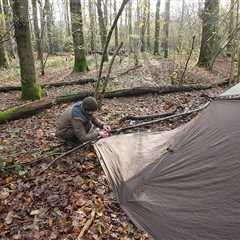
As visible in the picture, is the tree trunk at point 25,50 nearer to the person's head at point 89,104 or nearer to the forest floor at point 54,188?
the forest floor at point 54,188

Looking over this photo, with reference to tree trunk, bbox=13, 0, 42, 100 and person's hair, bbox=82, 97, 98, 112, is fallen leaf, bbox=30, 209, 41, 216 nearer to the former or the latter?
person's hair, bbox=82, 97, 98, 112

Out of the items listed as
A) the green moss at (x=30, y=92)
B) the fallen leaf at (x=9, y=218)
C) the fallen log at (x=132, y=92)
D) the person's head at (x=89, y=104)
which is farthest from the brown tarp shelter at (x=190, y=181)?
the green moss at (x=30, y=92)

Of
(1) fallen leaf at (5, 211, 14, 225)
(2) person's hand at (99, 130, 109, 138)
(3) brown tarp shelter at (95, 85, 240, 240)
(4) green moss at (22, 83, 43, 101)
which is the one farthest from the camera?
(4) green moss at (22, 83, 43, 101)

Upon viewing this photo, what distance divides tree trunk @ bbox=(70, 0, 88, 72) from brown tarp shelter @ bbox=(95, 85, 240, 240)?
28.7 ft

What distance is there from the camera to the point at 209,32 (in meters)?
13.4

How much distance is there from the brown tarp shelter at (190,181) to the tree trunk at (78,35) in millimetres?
8735

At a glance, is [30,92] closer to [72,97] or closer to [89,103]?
[72,97]

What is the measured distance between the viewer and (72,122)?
555cm

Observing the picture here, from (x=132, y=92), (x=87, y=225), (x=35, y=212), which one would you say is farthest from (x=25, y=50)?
(x=87, y=225)

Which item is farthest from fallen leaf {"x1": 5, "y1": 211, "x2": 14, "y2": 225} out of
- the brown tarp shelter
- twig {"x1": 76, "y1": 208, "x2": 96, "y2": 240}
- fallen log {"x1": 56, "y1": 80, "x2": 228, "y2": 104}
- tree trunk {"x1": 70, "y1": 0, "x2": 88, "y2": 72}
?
tree trunk {"x1": 70, "y1": 0, "x2": 88, "y2": 72}

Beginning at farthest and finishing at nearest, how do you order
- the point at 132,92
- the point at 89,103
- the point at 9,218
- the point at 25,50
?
the point at 132,92
the point at 25,50
the point at 89,103
the point at 9,218

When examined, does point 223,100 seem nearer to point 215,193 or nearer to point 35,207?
point 215,193

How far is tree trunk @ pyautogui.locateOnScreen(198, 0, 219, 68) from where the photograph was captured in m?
12.7

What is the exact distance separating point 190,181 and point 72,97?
5.42m
